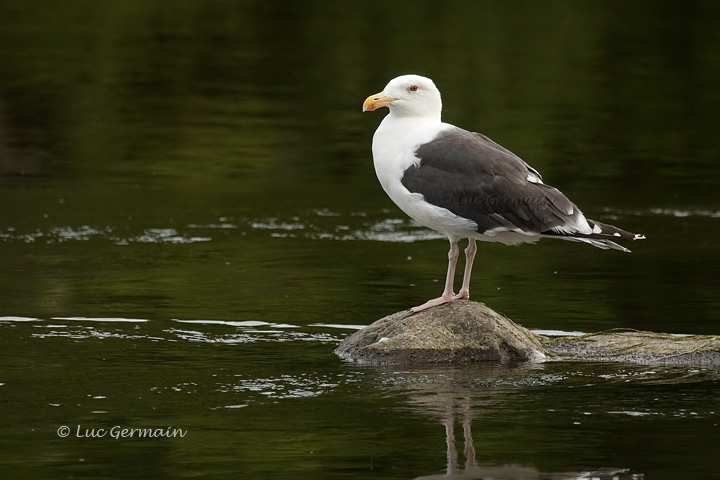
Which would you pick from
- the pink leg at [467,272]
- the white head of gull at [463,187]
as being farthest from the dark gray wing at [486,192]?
the pink leg at [467,272]

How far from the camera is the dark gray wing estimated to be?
33.9 feet

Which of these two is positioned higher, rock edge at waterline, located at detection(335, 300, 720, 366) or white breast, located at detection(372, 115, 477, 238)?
white breast, located at detection(372, 115, 477, 238)

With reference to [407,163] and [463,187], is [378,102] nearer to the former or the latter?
[407,163]

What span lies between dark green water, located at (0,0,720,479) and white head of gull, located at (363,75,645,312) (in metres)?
0.93

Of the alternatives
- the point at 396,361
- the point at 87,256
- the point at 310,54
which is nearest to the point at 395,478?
the point at 396,361

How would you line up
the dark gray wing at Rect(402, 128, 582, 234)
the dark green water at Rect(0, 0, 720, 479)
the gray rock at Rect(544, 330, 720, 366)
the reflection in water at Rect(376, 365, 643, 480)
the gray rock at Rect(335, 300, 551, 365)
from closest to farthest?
the reflection in water at Rect(376, 365, 643, 480)
the dark green water at Rect(0, 0, 720, 479)
the dark gray wing at Rect(402, 128, 582, 234)
the gray rock at Rect(335, 300, 551, 365)
the gray rock at Rect(544, 330, 720, 366)

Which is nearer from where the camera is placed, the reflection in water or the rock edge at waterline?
the reflection in water

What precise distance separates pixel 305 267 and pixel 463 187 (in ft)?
13.2

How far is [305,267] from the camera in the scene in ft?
46.5

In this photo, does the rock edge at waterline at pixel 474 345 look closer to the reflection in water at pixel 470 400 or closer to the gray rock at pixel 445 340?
the gray rock at pixel 445 340

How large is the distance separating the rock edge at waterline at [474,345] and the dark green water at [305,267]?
23 centimetres

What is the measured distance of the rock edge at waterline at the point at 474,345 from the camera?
10.5 m
